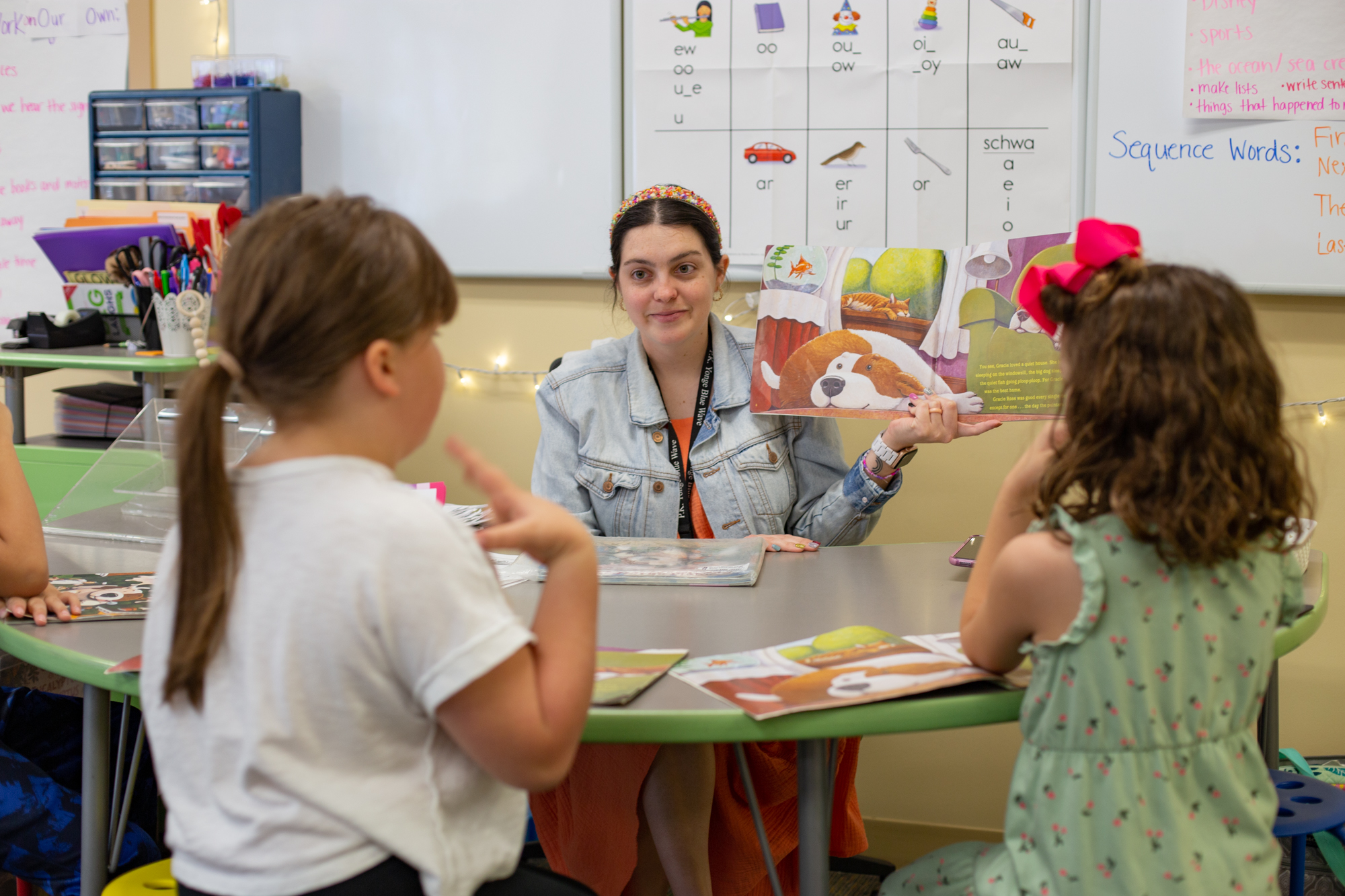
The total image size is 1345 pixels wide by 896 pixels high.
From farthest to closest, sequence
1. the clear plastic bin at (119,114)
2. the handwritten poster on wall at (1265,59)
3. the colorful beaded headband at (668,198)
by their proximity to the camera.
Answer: the clear plastic bin at (119,114), the handwritten poster on wall at (1265,59), the colorful beaded headband at (668,198)

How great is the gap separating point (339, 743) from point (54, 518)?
1.20 meters

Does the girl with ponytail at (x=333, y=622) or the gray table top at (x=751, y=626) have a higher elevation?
the girl with ponytail at (x=333, y=622)

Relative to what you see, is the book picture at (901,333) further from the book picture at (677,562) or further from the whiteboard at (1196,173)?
the whiteboard at (1196,173)

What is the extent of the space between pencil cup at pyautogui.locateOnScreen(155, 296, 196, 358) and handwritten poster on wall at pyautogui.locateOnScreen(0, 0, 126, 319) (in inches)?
34.1

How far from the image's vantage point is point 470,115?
2.47 meters

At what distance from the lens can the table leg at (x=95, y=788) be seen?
121 centimetres

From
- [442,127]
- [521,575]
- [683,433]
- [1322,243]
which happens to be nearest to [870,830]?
[683,433]

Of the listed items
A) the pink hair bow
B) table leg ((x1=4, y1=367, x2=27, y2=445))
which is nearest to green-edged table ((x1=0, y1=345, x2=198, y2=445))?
table leg ((x1=4, y1=367, x2=27, y2=445))

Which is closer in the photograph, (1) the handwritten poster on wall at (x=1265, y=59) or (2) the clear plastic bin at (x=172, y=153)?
(1) the handwritten poster on wall at (x=1265, y=59)

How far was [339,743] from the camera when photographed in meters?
0.71

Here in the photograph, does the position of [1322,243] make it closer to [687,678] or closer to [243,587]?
[687,678]

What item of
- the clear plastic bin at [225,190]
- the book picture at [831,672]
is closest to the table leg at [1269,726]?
the book picture at [831,672]

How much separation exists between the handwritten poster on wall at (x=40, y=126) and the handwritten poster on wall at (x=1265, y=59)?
2.51m

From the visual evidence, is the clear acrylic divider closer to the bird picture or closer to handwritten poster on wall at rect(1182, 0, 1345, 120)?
the bird picture
